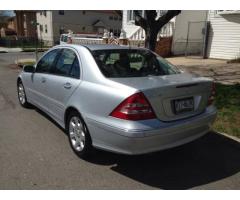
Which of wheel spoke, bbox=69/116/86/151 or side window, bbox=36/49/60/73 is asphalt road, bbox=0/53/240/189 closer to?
wheel spoke, bbox=69/116/86/151

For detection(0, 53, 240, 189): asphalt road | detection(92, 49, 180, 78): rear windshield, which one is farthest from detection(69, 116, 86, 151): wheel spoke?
detection(92, 49, 180, 78): rear windshield

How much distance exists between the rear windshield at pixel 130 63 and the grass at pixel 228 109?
4.73ft

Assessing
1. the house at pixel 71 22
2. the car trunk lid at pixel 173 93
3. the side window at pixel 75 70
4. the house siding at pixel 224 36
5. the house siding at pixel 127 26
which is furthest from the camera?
the house at pixel 71 22

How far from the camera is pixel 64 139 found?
4.38m

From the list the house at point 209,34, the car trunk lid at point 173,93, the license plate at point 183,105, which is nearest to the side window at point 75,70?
the car trunk lid at point 173,93

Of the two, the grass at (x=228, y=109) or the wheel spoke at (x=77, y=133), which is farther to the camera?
the grass at (x=228, y=109)

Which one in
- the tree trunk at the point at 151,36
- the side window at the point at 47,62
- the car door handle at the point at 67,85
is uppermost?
the tree trunk at the point at 151,36

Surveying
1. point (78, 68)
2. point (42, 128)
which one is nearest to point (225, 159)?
point (78, 68)

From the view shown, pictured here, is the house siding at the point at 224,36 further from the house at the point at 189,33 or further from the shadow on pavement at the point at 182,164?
the shadow on pavement at the point at 182,164

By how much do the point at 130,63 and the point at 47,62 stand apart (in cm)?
167

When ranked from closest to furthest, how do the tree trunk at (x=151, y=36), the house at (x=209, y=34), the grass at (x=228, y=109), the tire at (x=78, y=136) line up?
the tire at (x=78, y=136) < the grass at (x=228, y=109) < the tree trunk at (x=151, y=36) < the house at (x=209, y=34)

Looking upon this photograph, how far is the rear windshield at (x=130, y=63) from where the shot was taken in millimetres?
3635

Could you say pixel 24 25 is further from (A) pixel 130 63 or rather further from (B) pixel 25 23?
(A) pixel 130 63

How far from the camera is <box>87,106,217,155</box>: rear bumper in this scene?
295cm
